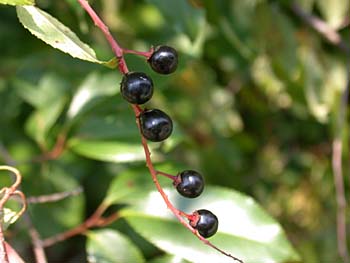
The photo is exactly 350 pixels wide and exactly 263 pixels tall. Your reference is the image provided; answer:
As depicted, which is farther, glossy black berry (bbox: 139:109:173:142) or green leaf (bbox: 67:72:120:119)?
green leaf (bbox: 67:72:120:119)

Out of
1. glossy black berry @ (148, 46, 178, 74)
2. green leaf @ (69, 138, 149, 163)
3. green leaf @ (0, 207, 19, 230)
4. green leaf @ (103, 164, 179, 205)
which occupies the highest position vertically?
green leaf @ (69, 138, 149, 163)

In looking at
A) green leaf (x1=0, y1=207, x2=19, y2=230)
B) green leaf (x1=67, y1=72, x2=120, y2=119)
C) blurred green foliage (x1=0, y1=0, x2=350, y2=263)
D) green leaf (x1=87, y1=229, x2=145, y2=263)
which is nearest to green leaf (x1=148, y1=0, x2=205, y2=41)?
blurred green foliage (x1=0, y1=0, x2=350, y2=263)

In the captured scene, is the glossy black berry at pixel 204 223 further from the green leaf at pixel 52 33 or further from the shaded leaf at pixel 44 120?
the shaded leaf at pixel 44 120

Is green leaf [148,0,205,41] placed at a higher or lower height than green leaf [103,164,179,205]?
higher

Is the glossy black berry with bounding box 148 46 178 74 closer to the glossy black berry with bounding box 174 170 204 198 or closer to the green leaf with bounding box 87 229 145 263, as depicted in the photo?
the glossy black berry with bounding box 174 170 204 198

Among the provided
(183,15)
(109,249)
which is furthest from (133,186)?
(183,15)

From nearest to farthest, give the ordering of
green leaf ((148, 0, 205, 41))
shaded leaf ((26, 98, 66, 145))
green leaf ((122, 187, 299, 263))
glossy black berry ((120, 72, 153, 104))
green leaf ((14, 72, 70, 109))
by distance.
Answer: glossy black berry ((120, 72, 153, 104)), green leaf ((122, 187, 299, 263)), green leaf ((148, 0, 205, 41)), shaded leaf ((26, 98, 66, 145)), green leaf ((14, 72, 70, 109))

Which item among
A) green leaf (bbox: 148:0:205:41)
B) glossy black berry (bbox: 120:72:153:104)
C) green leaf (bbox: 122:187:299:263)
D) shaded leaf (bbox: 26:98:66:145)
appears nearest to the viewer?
glossy black berry (bbox: 120:72:153:104)

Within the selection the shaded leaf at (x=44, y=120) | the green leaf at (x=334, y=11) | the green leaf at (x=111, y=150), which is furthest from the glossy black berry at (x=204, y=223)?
the green leaf at (x=334, y=11)
